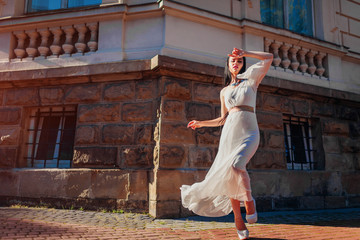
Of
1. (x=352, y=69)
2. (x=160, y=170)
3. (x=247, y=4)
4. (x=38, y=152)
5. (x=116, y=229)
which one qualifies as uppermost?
(x=247, y=4)

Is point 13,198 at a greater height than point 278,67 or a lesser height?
lesser

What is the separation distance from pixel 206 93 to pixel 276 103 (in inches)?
63.1

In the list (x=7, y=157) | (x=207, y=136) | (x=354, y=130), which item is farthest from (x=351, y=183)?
(x=7, y=157)

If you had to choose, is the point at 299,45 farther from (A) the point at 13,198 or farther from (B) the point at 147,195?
(A) the point at 13,198

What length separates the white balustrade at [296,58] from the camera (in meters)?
5.93

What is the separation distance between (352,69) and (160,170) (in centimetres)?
557

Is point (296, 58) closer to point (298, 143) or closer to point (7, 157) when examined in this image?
point (298, 143)

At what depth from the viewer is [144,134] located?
4.75m

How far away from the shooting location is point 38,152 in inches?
210

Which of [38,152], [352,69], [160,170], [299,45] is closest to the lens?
[160,170]

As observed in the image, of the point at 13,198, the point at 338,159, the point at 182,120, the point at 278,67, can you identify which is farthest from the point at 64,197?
the point at 338,159

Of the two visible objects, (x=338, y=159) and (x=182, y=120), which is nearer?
(x=182, y=120)

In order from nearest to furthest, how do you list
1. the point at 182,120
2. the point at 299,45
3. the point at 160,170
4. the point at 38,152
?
the point at 160,170 → the point at 182,120 → the point at 38,152 → the point at 299,45

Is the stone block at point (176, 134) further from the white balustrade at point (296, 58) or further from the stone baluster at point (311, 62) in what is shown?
the stone baluster at point (311, 62)
